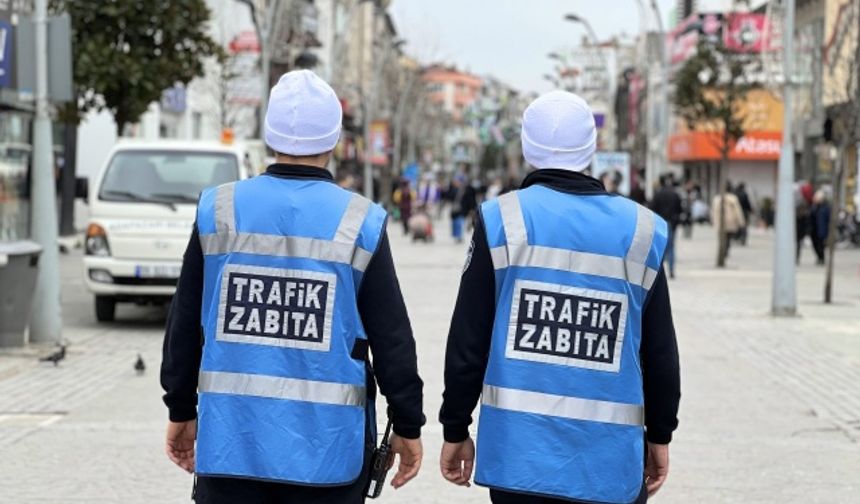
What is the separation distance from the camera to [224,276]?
4.23 metres

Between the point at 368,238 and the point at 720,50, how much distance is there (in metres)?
26.0

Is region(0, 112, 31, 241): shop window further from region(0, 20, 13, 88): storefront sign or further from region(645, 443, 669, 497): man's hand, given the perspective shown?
region(645, 443, 669, 497): man's hand

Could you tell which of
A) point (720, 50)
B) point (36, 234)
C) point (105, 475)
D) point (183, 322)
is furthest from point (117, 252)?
point (720, 50)

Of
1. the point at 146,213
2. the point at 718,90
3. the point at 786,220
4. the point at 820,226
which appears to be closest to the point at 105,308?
the point at 146,213

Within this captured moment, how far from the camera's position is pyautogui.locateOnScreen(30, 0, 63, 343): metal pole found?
14.1 meters

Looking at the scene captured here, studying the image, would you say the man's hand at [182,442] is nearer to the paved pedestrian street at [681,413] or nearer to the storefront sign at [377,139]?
the paved pedestrian street at [681,413]

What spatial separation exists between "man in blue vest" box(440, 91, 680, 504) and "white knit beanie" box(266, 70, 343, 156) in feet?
1.56

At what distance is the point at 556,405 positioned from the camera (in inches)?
164

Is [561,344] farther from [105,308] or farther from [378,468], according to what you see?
[105,308]

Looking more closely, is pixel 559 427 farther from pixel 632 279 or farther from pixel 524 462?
pixel 632 279

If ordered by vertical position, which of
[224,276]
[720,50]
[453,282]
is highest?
[720,50]

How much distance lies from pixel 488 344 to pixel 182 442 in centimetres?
88

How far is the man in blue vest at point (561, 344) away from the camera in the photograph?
13.7ft

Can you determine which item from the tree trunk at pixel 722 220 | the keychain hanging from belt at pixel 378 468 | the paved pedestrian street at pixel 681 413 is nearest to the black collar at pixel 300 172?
the keychain hanging from belt at pixel 378 468
